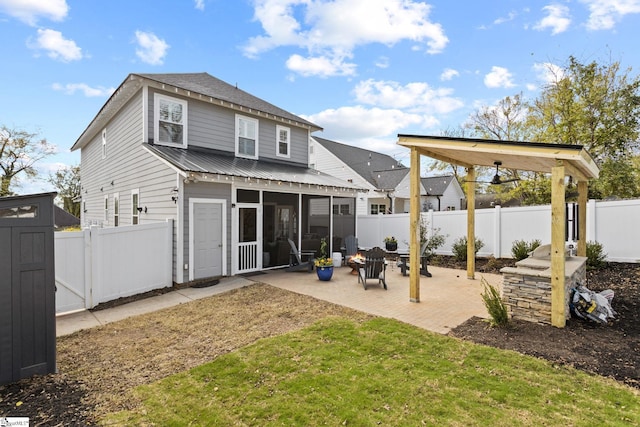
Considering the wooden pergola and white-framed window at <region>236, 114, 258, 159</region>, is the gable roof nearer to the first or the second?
white-framed window at <region>236, 114, 258, 159</region>

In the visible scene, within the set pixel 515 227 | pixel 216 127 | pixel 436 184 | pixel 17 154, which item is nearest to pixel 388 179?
pixel 436 184

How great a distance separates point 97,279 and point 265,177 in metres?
4.59

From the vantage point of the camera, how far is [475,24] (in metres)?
9.58

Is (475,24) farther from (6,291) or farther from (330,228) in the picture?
(6,291)

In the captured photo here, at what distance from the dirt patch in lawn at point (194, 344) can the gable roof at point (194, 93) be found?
6.23 meters

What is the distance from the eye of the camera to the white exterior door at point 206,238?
800 centimetres

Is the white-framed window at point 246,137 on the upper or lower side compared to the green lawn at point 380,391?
upper

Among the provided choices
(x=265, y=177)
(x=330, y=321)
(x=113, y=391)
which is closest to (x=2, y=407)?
(x=113, y=391)

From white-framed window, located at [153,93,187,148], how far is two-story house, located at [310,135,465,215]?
1116 cm

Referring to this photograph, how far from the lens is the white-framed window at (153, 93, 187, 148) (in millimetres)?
9016

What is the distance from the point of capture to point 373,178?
2086 centimetres

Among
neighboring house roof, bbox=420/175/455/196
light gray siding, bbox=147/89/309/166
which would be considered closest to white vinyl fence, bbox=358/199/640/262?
light gray siding, bbox=147/89/309/166

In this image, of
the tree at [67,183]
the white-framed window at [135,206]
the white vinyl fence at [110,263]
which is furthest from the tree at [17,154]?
the white vinyl fence at [110,263]

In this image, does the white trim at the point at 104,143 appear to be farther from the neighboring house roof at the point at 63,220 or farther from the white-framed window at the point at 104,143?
the neighboring house roof at the point at 63,220
